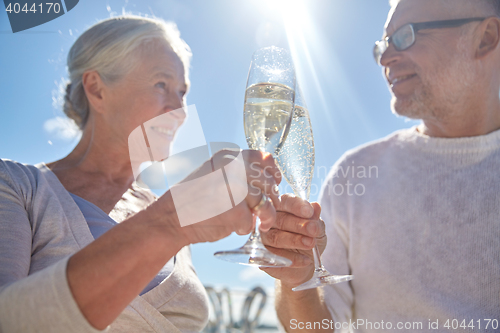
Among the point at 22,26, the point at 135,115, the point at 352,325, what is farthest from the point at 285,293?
the point at 22,26

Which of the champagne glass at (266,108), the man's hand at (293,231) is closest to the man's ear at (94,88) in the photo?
the champagne glass at (266,108)

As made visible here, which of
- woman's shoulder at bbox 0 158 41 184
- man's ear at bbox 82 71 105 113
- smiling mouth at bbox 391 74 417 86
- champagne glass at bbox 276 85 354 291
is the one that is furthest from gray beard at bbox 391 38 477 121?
woman's shoulder at bbox 0 158 41 184

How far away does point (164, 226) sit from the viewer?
2.62 feet

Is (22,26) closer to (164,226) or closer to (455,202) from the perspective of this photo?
(164,226)

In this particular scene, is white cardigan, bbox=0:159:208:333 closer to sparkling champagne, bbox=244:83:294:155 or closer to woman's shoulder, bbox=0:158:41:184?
woman's shoulder, bbox=0:158:41:184

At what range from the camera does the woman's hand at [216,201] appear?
805 millimetres

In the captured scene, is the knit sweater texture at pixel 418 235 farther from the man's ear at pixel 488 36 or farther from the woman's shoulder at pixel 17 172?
the woman's shoulder at pixel 17 172

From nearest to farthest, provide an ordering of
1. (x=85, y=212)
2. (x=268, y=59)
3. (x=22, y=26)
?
1. (x=268, y=59)
2. (x=85, y=212)
3. (x=22, y=26)

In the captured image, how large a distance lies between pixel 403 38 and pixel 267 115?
2001 mm

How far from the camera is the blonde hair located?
1.95 metres

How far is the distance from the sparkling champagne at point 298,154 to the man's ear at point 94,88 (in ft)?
4.16

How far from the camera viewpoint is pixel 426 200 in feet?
6.98

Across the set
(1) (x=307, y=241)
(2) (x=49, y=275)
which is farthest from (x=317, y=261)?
(2) (x=49, y=275)

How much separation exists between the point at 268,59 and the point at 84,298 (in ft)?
3.05
